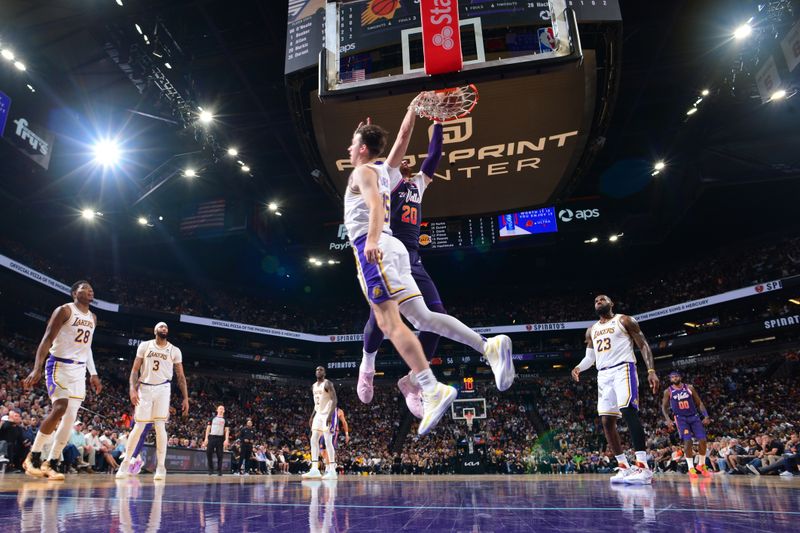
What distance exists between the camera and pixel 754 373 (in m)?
24.1

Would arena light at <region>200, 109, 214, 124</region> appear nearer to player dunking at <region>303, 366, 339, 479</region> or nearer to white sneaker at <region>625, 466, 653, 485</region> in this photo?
player dunking at <region>303, 366, 339, 479</region>

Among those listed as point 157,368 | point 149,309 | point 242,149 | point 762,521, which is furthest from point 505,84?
point 149,309

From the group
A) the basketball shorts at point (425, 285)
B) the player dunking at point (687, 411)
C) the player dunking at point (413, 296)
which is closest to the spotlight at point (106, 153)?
the player dunking at point (413, 296)

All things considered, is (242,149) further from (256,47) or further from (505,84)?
(505,84)

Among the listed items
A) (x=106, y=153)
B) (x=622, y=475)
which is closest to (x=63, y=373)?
(x=622, y=475)

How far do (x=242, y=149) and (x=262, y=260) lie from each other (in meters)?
12.1

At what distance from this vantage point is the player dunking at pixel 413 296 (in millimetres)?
3604

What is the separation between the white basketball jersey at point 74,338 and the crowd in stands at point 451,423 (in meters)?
7.49

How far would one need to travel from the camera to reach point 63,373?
5844mm

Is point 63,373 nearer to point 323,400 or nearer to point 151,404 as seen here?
point 151,404

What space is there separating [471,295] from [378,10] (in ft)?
99.8

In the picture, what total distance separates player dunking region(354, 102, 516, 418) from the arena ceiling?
8352 millimetres

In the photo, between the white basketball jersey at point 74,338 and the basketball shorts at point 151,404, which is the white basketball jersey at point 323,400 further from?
the white basketball jersey at point 74,338

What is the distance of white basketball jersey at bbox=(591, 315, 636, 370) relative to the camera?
6.16 meters
